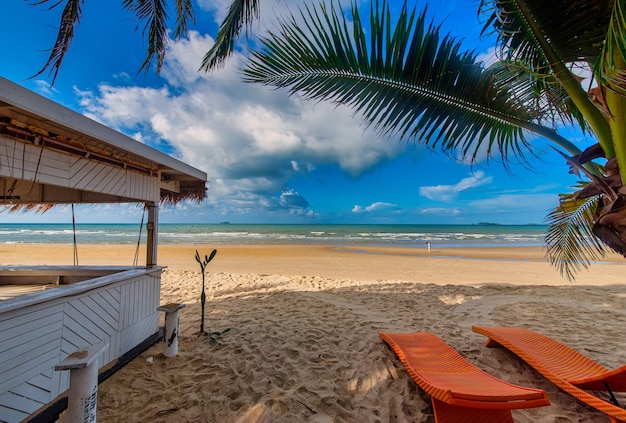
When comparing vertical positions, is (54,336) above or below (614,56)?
below

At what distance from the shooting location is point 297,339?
3891 millimetres

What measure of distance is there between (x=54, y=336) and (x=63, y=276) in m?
2.04

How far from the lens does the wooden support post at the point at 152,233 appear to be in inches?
149

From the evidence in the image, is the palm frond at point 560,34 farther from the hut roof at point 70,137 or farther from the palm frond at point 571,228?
the hut roof at point 70,137

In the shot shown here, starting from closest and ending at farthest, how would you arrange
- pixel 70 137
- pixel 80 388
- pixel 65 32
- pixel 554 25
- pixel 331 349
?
pixel 554 25 < pixel 80 388 < pixel 70 137 < pixel 65 32 < pixel 331 349

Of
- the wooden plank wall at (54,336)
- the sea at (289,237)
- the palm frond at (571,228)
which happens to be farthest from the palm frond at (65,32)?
the sea at (289,237)

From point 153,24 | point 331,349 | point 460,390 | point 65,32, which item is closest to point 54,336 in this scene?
point 331,349

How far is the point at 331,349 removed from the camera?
360 cm

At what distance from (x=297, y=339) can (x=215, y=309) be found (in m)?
2.28

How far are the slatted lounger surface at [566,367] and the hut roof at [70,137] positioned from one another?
4630mm

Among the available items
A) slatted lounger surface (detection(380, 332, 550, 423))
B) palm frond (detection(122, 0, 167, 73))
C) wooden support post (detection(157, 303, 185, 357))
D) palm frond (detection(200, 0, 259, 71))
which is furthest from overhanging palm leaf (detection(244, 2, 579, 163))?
palm frond (detection(122, 0, 167, 73))

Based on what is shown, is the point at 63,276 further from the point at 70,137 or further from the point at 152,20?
the point at 152,20

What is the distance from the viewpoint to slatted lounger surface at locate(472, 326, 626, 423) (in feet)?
7.20

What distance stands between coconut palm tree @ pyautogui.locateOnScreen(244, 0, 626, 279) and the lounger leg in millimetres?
1556
